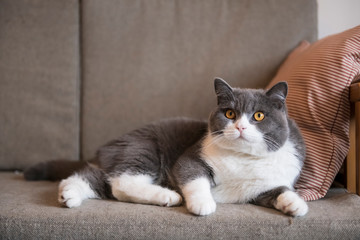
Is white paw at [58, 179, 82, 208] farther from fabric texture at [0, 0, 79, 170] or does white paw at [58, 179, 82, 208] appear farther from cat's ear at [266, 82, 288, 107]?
cat's ear at [266, 82, 288, 107]

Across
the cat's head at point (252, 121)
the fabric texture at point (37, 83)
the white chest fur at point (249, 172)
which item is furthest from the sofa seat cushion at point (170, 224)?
the fabric texture at point (37, 83)

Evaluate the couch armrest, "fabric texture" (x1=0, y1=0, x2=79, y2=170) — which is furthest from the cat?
"fabric texture" (x1=0, y1=0, x2=79, y2=170)

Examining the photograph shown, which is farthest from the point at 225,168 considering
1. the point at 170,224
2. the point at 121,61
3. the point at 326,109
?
the point at 121,61

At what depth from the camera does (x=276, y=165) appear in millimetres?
1202

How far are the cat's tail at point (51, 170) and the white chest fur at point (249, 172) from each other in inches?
28.6

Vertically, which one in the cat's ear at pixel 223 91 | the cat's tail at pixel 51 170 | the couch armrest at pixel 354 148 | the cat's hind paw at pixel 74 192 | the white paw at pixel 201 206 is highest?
the cat's ear at pixel 223 91

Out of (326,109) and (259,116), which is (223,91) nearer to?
(259,116)

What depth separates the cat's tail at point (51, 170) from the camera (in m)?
1.53

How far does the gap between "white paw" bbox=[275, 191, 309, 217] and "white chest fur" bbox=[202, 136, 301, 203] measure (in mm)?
96

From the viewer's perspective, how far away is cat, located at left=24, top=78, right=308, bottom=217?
1.12m

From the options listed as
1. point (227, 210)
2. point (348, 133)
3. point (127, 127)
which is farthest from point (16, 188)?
point (348, 133)

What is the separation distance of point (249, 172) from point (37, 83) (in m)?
1.41

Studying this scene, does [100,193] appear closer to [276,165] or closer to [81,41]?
[276,165]

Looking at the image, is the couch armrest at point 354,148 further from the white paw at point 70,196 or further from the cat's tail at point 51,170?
the cat's tail at point 51,170
